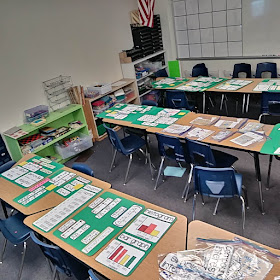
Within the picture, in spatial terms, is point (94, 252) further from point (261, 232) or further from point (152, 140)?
point (152, 140)

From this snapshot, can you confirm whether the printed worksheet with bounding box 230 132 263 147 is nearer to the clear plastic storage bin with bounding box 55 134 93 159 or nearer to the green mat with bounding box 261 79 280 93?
the green mat with bounding box 261 79 280 93

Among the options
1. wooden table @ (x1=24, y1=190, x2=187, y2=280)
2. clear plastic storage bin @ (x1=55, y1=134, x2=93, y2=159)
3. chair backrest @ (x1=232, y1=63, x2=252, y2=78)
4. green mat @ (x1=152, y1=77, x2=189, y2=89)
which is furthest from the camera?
chair backrest @ (x1=232, y1=63, x2=252, y2=78)

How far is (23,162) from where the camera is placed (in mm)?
3738

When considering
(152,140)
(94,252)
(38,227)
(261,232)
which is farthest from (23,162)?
(261,232)

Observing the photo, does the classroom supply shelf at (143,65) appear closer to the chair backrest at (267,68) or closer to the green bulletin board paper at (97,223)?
the chair backrest at (267,68)

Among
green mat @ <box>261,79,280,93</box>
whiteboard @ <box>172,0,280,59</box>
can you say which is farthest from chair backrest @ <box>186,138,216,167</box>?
whiteboard @ <box>172,0,280,59</box>

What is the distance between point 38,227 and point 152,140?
10.9 ft

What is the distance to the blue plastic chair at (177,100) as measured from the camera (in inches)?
206

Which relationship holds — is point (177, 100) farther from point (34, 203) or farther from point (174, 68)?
point (34, 203)

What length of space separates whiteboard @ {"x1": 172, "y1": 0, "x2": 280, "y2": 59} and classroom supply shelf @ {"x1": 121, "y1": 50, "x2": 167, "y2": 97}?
516 millimetres

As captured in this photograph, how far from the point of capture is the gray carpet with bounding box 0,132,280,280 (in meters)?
3.08

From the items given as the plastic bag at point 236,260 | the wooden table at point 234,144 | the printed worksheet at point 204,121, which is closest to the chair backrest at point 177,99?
the wooden table at point 234,144

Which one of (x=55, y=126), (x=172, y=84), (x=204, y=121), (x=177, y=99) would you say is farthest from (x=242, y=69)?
(x=55, y=126)

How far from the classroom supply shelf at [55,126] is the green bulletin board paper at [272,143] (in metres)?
3.43
